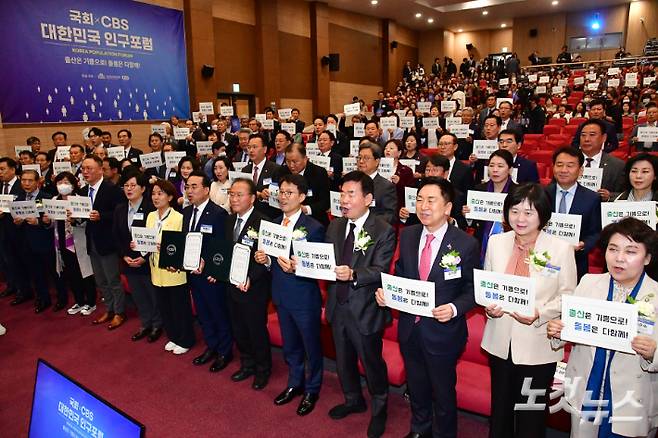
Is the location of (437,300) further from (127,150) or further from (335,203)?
(127,150)

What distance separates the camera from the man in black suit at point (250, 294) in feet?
10.1

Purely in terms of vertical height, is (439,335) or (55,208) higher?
(55,208)

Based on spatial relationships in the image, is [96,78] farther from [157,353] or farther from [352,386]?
[352,386]

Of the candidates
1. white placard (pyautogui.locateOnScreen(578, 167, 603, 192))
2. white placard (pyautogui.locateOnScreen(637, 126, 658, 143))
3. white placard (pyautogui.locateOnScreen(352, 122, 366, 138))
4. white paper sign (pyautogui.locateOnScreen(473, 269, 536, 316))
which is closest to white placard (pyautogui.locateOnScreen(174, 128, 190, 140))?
white placard (pyautogui.locateOnScreen(352, 122, 366, 138))

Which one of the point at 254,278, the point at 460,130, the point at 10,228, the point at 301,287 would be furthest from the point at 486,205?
the point at 10,228

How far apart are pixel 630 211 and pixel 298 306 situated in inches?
81.4

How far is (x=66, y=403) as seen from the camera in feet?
3.78

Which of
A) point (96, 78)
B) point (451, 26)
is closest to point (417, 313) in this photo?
point (96, 78)

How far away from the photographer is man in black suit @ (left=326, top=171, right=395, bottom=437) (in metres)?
2.51

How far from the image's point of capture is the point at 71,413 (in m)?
1.14

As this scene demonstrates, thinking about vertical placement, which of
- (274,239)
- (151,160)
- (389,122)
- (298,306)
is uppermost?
(389,122)

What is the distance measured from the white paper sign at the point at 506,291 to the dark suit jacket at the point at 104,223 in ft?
11.0

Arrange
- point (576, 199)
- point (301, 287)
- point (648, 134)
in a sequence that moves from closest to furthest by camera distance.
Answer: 1. point (301, 287)
2. point (576, 199)
3. point (648, 134)

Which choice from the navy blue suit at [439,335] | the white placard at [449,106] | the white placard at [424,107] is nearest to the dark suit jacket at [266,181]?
the navy blue suit at [439,335]
